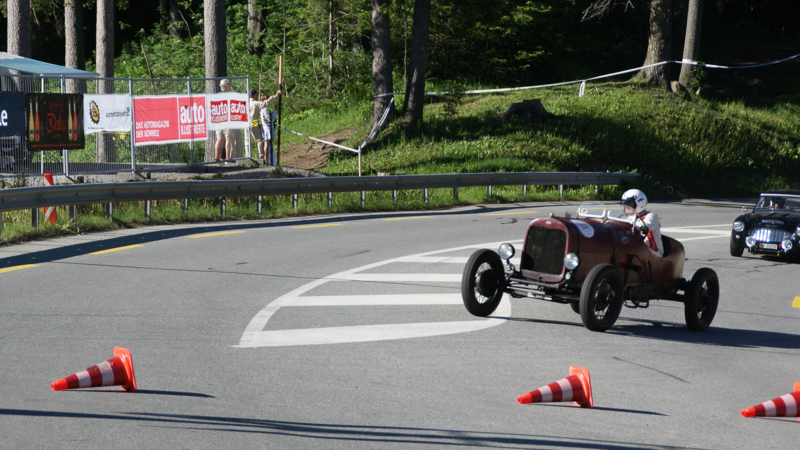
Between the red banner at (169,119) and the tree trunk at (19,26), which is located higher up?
the tree trunk at (19,26)

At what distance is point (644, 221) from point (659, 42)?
2687 centimetres

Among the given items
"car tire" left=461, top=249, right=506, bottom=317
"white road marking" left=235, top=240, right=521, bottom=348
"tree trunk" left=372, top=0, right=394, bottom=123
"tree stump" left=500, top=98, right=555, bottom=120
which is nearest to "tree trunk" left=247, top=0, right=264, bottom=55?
"tree trunk" left=372, top=0, right=394, bottom=123

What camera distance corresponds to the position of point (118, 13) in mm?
55969

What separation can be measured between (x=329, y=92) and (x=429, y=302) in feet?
85.8

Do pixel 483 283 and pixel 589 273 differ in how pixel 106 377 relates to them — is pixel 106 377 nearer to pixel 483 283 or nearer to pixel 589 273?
pixel 483 283

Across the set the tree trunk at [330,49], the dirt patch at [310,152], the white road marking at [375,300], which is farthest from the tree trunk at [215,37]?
the white road marking at [375,300]

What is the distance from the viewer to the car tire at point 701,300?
29.3 feet

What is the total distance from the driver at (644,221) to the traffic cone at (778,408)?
3.25 metres

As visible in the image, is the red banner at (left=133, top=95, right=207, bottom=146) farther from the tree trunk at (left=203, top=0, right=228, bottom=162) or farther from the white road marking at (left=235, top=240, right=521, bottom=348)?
the white road marking at (left=235, top=240, right=521, bottom=348)

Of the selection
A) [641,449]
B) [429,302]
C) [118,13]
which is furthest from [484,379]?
[118,13]

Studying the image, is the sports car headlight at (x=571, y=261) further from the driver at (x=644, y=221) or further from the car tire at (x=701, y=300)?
the car tire at (x=701, y=300)

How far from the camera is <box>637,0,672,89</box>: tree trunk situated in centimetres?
3331

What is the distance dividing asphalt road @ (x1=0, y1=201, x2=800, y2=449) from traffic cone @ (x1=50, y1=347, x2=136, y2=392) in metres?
0.10

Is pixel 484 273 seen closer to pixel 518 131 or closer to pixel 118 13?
pixel 518 131
